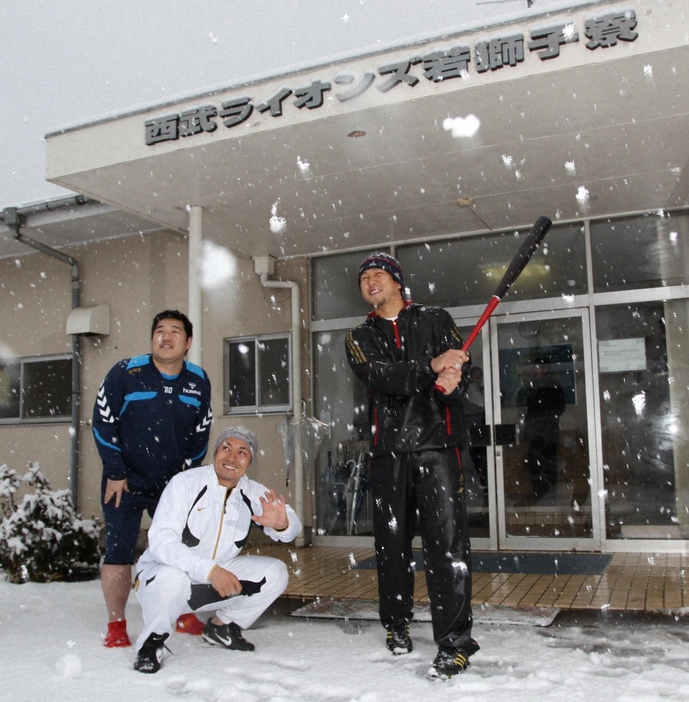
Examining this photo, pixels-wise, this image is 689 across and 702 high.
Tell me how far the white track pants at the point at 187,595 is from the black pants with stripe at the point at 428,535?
527 mm

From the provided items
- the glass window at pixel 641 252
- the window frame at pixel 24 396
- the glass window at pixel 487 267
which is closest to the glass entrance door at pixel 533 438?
the glass window at pixel 487 267

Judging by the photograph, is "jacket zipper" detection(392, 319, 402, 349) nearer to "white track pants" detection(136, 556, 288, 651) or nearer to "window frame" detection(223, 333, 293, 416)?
"white track pants" detection(136, 556, 288, 651)

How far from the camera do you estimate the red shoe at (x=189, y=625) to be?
378 cm

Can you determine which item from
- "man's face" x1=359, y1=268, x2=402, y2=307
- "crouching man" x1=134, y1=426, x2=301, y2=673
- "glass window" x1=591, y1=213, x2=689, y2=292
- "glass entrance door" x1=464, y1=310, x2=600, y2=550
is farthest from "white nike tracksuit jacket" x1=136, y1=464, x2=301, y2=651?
"glass window" x1=591, y1=213, x2=689, y2=292

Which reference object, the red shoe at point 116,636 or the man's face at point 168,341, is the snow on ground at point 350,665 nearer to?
the red shoe at point 116,636

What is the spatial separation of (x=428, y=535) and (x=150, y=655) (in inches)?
49.4

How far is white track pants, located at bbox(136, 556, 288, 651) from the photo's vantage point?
3104 millimetres

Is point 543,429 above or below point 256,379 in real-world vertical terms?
below

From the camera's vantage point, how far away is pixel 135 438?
3660mm

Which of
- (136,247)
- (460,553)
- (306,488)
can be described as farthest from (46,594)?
(136,247)

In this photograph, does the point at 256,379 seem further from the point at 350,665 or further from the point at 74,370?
the point at 350,665

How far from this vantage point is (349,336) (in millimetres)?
3494

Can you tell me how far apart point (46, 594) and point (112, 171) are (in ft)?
9.51

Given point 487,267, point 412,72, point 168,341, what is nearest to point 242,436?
point 168,341
